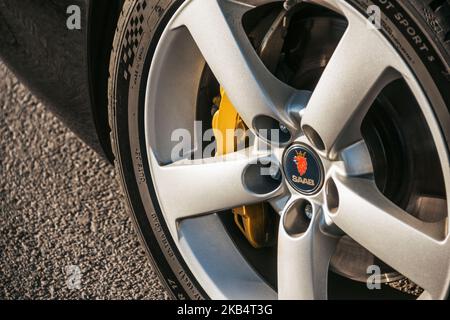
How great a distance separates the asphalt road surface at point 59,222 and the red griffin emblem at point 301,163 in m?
0.84

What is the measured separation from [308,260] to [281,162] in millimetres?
239

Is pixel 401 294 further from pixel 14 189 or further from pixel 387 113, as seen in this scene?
pixel 14 189

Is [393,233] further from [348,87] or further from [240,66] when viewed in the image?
[240,66]

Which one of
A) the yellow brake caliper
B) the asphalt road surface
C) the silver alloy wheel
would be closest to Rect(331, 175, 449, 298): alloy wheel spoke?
the silver alloy wheel

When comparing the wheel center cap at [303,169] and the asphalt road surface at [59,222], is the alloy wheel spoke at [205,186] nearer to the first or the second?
the wheel center cap at [303,169]

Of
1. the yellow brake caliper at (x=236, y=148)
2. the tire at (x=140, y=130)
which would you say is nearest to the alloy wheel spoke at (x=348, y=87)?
the yellow brake caliper at (x=236, y=148)

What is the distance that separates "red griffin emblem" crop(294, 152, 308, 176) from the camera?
1.97 m

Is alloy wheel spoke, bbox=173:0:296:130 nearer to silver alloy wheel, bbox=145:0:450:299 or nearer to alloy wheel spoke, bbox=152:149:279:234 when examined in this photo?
silver alloy wheel, bbox=145:0:450:299

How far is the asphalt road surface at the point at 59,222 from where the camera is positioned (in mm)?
2736

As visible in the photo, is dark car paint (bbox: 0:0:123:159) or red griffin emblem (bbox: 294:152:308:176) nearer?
red griffin emblem (bbox: 294:152:308:176)

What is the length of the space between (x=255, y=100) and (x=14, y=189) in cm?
139

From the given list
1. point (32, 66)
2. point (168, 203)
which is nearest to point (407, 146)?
point (168, 203)

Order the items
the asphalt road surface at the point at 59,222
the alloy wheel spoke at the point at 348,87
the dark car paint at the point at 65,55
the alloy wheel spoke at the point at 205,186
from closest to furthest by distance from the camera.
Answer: the alloy wheel spoke at the point at 348,87 → the alloy wheel spoke at the point at 205,186 → the dark car paint at the point at 65,55 → the asphalt road surface at the point at 59,222

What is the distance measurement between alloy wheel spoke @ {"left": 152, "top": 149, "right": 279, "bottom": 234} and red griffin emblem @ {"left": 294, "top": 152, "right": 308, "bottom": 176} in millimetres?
103
